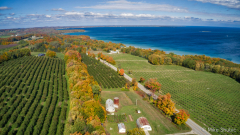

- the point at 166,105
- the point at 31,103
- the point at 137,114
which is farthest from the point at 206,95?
the point at 31,103

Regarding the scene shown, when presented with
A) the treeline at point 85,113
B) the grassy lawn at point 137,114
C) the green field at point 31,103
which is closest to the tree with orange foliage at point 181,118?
the grassy lawn at point 137,114

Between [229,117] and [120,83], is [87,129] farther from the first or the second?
[229,117]

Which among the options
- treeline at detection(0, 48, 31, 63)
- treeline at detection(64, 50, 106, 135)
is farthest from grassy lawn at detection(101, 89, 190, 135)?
treeline at detection(0, 48, 31, 63)

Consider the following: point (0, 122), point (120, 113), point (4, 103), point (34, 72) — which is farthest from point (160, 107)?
point (34, 72)

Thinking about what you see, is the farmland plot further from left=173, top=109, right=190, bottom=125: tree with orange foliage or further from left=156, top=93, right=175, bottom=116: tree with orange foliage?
left=173, top=109, right=190, bottom=125: tree with orange foliage

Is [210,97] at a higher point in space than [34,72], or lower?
lower

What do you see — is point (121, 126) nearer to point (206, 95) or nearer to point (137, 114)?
point (137, 114)

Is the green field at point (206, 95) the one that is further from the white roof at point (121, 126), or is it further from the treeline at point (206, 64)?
the white roof at point (121, 126)

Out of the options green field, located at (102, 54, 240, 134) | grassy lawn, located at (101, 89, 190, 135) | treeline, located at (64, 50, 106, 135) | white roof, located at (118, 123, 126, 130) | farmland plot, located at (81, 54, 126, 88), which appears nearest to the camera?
treeline, located at (64, 50, 106, 135)
